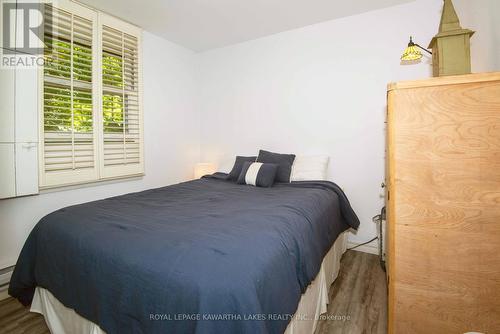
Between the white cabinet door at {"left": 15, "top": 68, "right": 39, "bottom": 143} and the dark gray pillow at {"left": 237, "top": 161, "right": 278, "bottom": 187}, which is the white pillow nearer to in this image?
the dark gray pillow at {"left": 237, "top": 161, "right": 278, "bottom": 187}

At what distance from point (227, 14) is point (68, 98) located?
1.74 meters

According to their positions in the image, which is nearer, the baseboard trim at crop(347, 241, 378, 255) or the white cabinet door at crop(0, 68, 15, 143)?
the white cabinet door at crop(0, 68, 15, 143)

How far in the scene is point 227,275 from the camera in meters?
0.91

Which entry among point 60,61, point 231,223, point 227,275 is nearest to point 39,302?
point 231,223

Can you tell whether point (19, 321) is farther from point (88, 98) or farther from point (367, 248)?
point (367, 248)

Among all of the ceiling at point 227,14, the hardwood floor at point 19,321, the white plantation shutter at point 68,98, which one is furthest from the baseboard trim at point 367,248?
the white plantation shutter at point 68,98

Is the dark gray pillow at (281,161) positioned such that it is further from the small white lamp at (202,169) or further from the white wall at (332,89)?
the small white lamp at (202,169)

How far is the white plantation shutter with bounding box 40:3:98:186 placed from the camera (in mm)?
2146

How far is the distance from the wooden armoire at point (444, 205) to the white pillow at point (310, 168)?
136cm

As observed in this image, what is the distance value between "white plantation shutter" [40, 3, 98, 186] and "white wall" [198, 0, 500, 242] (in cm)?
164

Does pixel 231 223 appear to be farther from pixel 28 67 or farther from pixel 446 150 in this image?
pixel 28 67

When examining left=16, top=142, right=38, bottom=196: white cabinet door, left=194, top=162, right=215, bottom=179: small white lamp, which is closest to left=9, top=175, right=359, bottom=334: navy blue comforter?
left=16, top=142, right=38, bottom=196: white cabinet door

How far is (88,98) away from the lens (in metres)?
2.41

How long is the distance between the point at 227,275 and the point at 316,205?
3.71 feet
